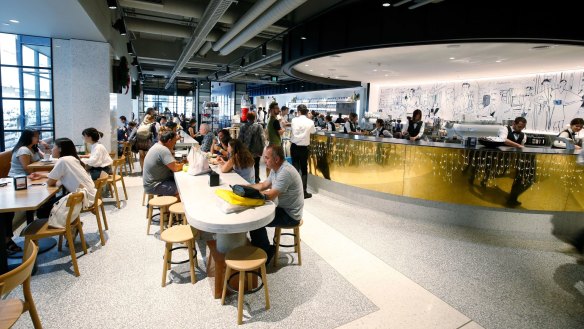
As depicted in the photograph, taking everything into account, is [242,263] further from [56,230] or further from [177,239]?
[56,230]

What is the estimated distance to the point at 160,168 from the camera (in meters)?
4.34

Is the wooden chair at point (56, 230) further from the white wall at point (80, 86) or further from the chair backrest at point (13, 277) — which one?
the white wall at point (80, 86)

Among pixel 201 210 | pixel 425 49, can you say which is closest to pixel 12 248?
pixel 201 210

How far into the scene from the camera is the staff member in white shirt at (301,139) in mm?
6266

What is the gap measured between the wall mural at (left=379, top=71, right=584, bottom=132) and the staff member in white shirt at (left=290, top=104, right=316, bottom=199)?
298cm

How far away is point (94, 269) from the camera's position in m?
3.37

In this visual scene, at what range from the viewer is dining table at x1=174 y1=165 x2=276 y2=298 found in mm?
2305

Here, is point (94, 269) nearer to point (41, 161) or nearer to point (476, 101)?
point (41, 161)

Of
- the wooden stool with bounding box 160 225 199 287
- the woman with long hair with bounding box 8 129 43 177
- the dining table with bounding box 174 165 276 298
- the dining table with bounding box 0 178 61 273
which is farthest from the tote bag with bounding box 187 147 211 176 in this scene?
the woman with long hair with bounding box 8 129 43 177

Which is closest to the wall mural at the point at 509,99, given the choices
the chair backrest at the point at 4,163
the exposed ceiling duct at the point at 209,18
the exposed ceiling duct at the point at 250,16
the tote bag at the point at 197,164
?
the exposed ceiling duct at the point at 250,16

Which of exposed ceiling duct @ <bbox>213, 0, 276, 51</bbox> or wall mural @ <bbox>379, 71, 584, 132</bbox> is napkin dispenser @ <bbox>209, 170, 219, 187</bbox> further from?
wall mural @ <bbox>379, 71, 584, 132</bbox>

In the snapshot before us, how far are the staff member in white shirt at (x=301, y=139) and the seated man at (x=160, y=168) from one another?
2587mm

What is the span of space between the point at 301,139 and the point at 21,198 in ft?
14.4

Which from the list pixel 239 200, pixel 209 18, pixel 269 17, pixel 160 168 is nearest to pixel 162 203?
pixel 160 168
